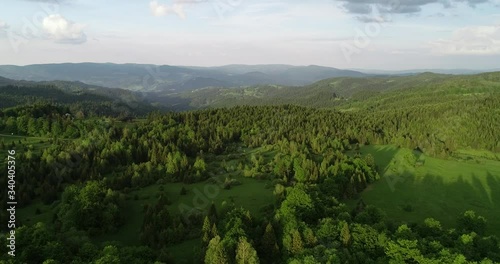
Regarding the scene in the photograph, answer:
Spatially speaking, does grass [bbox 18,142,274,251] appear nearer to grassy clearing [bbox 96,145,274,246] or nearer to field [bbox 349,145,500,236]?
grassy clearing [bbox 96,145,274,246]

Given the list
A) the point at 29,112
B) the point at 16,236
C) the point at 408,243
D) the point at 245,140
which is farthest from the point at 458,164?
the point at 29,112

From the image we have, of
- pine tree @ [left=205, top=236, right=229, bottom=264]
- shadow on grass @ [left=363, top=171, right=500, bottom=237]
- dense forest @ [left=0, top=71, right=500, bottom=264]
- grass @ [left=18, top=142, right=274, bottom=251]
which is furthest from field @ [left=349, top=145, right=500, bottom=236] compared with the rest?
pine tree @ [left=205, top=236, right=229, bottom=264]

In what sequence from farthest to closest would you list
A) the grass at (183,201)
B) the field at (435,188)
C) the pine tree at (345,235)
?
the field at (435,188) < the grass at (183,201) < the pine tree at (345,235)

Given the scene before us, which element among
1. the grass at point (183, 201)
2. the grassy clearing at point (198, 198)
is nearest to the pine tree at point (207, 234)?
the grass at point (183, 201)

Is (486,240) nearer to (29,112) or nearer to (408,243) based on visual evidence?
(408,243)

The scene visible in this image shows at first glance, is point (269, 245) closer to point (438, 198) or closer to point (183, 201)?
point (183, 201)

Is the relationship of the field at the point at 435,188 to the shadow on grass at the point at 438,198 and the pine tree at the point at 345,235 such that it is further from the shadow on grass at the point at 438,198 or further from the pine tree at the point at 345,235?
the pine tree at the point at 345,235

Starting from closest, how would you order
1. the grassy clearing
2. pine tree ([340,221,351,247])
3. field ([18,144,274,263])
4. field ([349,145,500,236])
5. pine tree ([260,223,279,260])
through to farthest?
pine tree ([340,221,351,247])
pine tree ([260,223,279,260])
field ([18,144,274,263])
the grassy clearing
field ([349,145,500,236])
